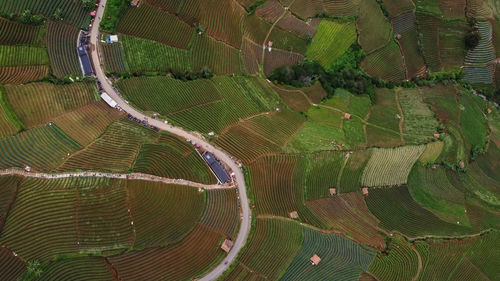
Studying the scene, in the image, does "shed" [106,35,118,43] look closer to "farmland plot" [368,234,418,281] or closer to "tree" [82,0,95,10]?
"tree" [82,0,95,10]

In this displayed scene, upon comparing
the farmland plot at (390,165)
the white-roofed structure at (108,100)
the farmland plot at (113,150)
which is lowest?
the farmland plot at (390,165)

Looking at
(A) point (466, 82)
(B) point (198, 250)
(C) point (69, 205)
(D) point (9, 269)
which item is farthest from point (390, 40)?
(D) point (9, 269)

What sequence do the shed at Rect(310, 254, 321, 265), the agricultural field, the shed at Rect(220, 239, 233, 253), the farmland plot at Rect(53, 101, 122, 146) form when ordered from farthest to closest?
the shed at Rect(310, 254, 321, 265)
the shed at Rect(220, 239, 233, 253)
the farmland plot at Rect(53, 101, 122, 146)
the agricultural field

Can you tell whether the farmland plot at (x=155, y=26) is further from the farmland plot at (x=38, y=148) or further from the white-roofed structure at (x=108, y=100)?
the farmland plot at (x=38, y=148)

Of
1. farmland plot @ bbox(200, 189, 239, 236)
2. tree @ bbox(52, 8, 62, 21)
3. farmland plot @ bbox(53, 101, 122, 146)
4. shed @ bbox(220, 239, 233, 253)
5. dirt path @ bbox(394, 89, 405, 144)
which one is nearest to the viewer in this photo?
farmland plot @ bbox(53, 101, 122, 146)

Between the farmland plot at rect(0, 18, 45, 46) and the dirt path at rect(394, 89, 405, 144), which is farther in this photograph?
the dirt path at rect(394, 89, 405, 144)

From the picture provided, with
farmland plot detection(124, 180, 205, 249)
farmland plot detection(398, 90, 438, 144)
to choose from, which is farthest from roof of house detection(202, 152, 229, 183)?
farmland plot detection(398, 90, 438, 144)

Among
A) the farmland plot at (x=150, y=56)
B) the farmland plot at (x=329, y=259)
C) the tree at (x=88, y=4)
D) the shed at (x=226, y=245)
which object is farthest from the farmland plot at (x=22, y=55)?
the farmland plot at (x=329, y=259)
